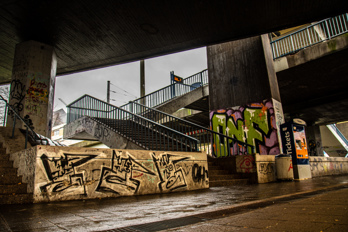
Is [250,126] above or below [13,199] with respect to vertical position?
above

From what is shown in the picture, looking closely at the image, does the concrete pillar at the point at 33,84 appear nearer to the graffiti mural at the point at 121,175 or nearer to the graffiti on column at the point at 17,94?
the graffiti on column at the point at 17,94

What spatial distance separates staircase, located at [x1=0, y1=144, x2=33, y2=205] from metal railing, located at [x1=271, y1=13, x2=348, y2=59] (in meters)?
13.4

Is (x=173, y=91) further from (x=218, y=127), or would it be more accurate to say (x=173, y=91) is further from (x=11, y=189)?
(x=11, y=189)

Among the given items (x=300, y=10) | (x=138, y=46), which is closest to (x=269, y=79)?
(x=300, y=10)

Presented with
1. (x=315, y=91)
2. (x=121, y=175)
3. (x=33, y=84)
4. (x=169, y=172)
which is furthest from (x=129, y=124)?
(x=315, y=91)

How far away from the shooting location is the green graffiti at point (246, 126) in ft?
Result: 37.4

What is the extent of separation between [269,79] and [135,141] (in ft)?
23.7

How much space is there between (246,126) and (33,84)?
9743 mm

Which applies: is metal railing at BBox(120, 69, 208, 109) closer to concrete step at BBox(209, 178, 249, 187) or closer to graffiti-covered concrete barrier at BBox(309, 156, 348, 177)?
graffiti-covered concrete barrier at BBox(309, 156, 348, 177)

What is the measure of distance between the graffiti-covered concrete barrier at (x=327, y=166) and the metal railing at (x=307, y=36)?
601 centimetres

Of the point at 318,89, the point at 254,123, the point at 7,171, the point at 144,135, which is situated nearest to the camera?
the point at 7,171

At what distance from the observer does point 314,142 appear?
24.0m

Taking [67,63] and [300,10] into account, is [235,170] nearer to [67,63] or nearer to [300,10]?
[300,10]

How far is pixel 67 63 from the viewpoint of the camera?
11094 millimetres
